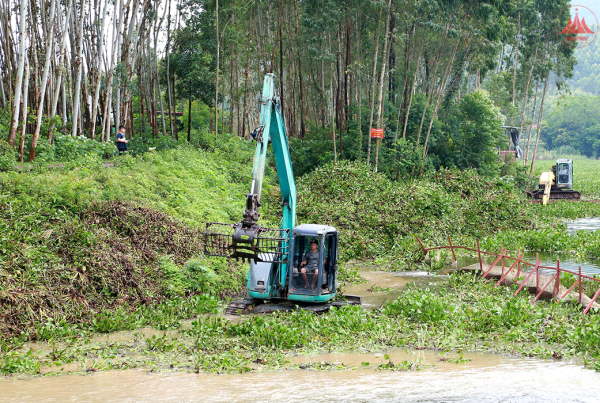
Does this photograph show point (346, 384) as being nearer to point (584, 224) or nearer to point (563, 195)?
point (584, 224)

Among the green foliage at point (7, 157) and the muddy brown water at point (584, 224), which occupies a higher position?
the green foliage at point (7, 157)

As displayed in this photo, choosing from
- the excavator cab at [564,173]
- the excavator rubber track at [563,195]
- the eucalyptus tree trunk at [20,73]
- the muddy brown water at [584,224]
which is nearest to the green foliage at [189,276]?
the eucalyptus tree trunk at [20,73]

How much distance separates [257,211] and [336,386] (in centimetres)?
285

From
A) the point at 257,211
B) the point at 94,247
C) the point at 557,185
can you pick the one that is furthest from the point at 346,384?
the point at 557,185

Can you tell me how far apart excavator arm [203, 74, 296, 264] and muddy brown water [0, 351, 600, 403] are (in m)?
1.94

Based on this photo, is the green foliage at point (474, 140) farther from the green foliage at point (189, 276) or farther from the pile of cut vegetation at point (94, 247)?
the green foliage at point (189, 276)

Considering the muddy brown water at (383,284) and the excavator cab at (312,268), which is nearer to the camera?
the excavator cab at (312,268)

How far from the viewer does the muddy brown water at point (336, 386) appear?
268 inches

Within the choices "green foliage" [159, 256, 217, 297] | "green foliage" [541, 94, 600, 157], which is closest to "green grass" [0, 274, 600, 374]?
"green foliage" [159, 256, 217, 297]

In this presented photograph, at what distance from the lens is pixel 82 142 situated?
1964cm

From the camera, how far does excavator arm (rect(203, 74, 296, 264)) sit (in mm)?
8594

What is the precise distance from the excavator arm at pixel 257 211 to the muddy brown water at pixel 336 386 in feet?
6.37

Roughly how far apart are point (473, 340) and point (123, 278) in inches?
274

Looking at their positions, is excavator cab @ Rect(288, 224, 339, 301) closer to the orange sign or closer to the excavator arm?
the excavator arm
